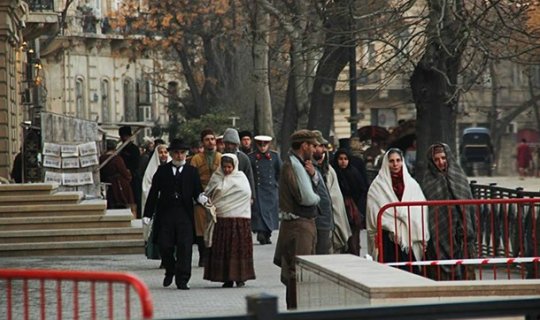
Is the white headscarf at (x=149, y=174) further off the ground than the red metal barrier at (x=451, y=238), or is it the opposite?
the white headscarf at (x=149, y=174)

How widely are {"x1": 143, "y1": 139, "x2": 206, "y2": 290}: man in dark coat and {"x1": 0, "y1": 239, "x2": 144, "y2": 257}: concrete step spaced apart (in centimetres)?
632

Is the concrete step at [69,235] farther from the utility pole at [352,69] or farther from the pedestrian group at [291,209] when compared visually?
the utility pole at [352,69]

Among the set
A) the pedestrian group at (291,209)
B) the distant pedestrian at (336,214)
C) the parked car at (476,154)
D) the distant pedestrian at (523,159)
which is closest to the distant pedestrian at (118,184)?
the pedestrian group at (291,209)

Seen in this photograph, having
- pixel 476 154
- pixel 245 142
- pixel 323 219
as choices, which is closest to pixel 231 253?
pixel 323 219

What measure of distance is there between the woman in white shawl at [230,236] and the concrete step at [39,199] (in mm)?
7748

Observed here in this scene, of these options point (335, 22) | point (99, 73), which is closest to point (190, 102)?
point (99, 73)

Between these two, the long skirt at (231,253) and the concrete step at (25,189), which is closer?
the long skirt at (231,253)

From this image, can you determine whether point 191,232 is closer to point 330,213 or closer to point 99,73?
point 330,213

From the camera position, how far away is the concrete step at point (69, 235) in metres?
25.2

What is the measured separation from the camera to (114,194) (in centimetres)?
3056

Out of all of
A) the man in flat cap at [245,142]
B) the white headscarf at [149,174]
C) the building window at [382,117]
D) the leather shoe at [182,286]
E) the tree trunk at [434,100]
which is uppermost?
the building window at [382,117]

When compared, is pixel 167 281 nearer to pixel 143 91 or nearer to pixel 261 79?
pixel 261 79

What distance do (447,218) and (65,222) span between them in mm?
11199

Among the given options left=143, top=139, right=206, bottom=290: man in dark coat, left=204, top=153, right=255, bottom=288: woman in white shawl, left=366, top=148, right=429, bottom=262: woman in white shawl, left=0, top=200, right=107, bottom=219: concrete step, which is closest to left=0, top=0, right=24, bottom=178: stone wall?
left=0, top=200, right=107, bottom=219: concrete step
